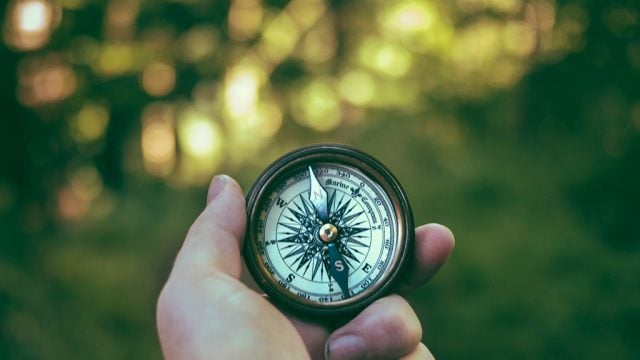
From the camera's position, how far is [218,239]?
122 inches

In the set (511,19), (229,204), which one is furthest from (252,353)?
(511,19)

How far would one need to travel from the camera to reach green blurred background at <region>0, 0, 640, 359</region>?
8.19 meters

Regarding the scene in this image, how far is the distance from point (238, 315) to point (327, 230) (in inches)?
21.2

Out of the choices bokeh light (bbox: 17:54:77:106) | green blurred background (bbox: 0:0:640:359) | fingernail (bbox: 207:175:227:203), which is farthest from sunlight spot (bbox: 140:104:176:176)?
fingernail (bbox: 207:175:227:203)

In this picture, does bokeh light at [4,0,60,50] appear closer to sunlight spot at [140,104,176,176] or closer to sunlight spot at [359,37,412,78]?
sunlight spot at [140,104,176,176]

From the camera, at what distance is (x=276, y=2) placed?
12.0 metres

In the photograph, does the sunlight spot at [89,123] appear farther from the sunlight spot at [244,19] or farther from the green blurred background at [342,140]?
the sunlight spot at [244,19]

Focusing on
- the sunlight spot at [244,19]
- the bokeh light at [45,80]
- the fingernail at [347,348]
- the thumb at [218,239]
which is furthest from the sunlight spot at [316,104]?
the fingernail at [347,348]

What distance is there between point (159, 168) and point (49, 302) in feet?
12.5

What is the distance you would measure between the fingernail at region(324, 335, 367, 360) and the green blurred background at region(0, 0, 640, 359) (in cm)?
490

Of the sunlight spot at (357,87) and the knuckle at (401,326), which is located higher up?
the knuckle at (401,326)

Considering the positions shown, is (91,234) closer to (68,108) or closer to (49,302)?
(49,302)

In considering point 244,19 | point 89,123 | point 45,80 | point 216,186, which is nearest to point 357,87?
point 244,19

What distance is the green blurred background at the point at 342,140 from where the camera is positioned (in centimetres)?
819
